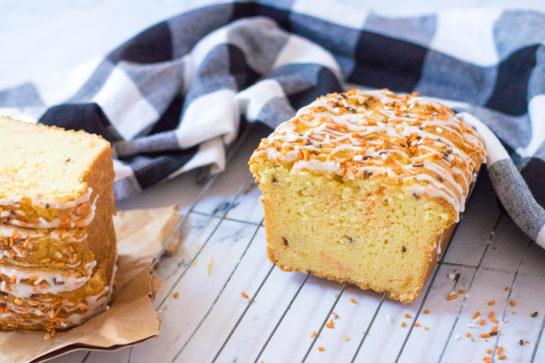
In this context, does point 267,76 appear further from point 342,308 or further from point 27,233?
point 27,233

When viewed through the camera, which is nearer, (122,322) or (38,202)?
(38,202)

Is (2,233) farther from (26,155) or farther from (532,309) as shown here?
(532,309)

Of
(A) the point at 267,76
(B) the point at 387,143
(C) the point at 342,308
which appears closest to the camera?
(B) the point at 387,143

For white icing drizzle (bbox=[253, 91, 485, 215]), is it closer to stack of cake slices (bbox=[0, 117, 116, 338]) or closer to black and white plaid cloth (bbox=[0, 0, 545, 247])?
black and white plaid cloth (bbox=[0, 0, 545, 247])

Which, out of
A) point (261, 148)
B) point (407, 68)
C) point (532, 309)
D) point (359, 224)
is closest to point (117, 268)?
point (261, 148)

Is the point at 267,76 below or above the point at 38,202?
below

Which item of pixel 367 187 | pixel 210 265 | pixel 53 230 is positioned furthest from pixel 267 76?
pixel 53 230

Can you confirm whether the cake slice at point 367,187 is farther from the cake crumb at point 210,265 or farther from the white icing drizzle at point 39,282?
the white icing drizzle at point 39,282
